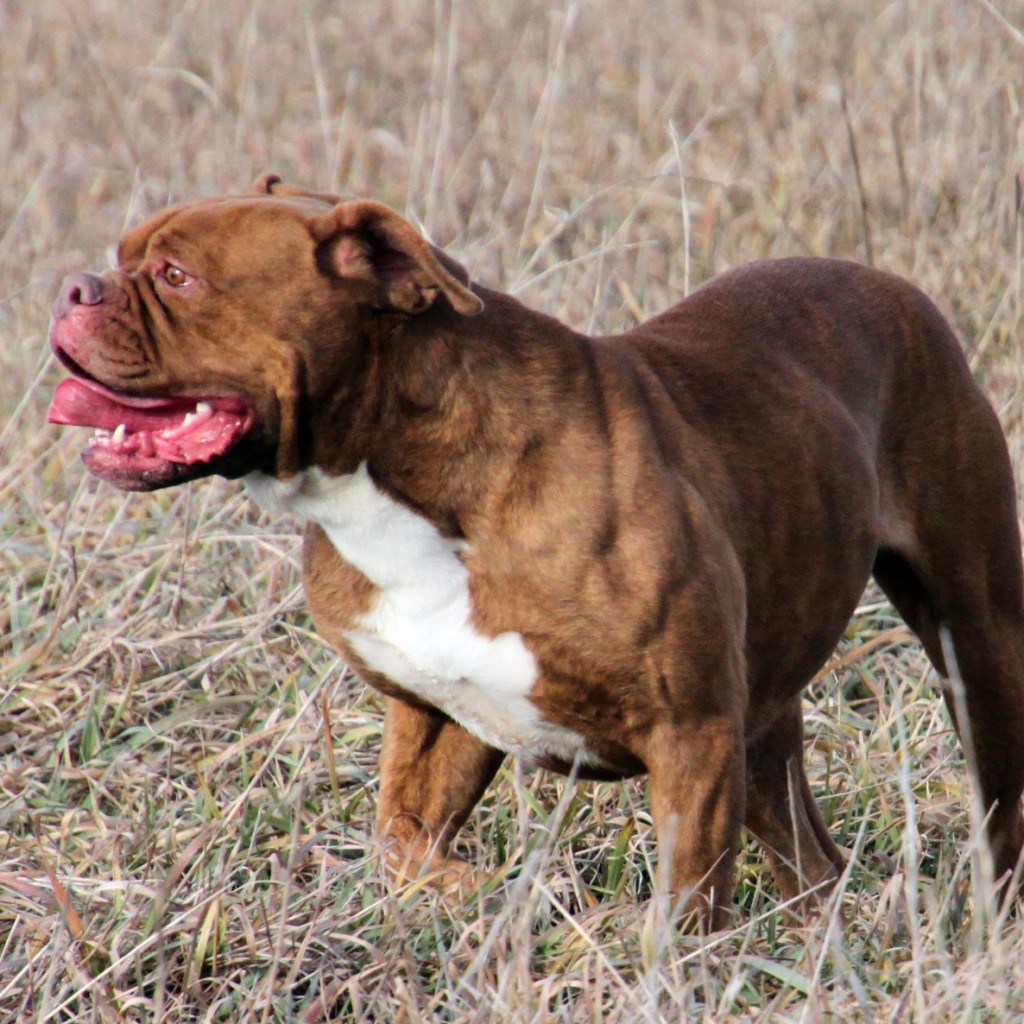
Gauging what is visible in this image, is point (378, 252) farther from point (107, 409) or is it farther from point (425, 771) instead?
point (425, 771)

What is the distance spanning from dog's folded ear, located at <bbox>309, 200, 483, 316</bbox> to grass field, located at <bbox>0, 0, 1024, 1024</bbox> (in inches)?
33.3

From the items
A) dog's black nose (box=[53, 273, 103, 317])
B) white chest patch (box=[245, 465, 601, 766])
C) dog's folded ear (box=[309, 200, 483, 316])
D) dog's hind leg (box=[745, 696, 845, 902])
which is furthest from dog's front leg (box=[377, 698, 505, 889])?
dog's black nose (box=[53, 273, 103, 317])

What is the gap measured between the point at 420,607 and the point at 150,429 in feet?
1.73

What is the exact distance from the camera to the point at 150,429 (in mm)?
2918

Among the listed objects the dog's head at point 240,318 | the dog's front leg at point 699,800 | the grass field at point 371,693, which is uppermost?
the dog's head at point 240,318

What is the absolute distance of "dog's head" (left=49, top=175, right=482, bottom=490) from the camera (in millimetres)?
2838

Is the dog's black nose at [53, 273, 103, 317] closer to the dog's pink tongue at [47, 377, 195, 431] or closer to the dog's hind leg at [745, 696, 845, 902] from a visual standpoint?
the dog's pink tongue at [47, 377, 195, 431]

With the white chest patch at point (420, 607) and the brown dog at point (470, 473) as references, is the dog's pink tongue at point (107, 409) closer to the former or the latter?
the brown dog at point (470, 473)

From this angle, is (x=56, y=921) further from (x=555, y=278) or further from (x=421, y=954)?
(x=555, y=278)

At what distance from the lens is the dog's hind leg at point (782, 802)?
3.73m

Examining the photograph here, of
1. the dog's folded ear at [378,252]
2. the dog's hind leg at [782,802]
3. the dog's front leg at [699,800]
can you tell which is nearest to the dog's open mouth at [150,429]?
the dog's folded ear at [378,252]

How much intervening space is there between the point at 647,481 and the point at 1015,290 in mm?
2364

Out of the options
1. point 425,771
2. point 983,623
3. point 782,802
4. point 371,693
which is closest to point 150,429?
point 425,771

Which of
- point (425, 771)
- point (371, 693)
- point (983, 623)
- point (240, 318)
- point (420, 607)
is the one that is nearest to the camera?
point (240, 318)
